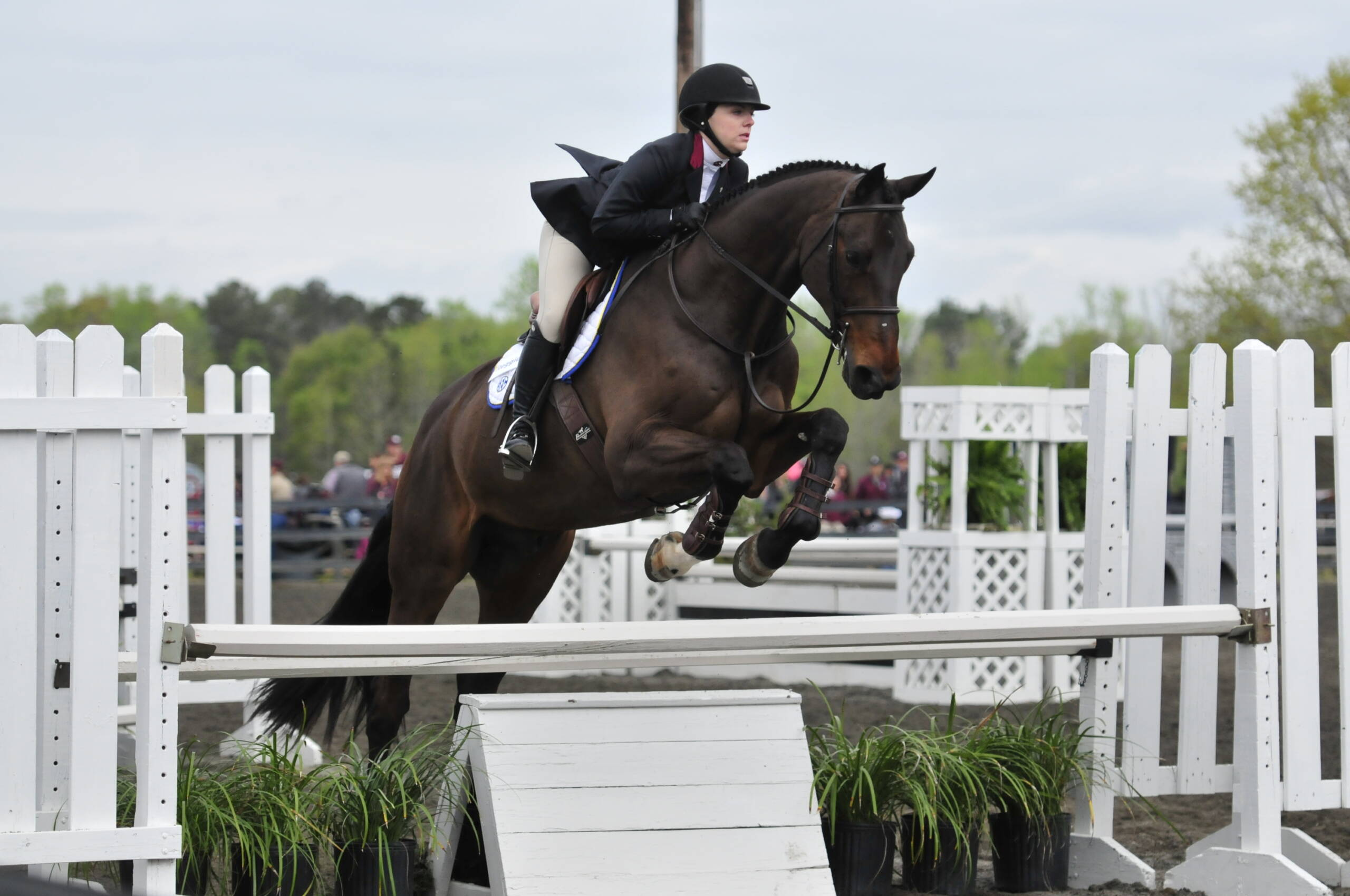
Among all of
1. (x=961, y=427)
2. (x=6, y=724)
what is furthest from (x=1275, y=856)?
(x=961, y=427)

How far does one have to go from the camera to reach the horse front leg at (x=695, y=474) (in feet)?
11.1

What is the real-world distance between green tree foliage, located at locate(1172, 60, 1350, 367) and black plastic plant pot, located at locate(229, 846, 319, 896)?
1872 cm

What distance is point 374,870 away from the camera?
298 centimetres

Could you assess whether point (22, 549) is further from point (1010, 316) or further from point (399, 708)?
point (1010, 316)

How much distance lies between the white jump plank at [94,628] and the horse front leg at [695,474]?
1289mm

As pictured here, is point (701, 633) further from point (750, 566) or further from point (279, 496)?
point (279, 496)

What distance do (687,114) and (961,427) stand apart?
391 centimetres

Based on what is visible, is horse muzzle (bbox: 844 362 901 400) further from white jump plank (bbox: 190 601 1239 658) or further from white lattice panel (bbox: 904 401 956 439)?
white lattice panel (bbox: 904 401 956 439)

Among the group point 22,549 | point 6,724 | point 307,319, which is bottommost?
point 6,724

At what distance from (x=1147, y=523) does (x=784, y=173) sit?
4.47 feet

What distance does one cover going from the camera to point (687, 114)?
3.75 m

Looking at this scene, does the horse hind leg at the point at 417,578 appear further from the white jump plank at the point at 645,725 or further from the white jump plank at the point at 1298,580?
the white jump plank at the point at 1298,580

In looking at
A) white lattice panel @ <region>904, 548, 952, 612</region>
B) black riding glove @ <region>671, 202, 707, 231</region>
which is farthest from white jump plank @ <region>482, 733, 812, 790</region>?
white lattice panel @ <region>904, 548, 952, 612</region>

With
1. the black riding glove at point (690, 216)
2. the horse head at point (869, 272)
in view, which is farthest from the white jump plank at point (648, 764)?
the black riding glove at point (690, 216)
